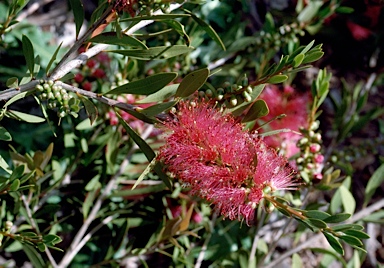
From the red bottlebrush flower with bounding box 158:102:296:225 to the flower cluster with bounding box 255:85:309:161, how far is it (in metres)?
0.62

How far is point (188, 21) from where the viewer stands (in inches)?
75.0

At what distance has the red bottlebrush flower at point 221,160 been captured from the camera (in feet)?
3.53

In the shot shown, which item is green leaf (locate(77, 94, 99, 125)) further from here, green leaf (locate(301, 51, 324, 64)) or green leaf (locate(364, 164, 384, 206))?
green leaf (locate(364, 164, 384, 206))

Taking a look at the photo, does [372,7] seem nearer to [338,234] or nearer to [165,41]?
[165,41]

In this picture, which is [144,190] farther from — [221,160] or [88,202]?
[221,160]

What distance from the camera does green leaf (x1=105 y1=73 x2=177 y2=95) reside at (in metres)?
1.11

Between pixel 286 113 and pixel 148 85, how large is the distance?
89 cm

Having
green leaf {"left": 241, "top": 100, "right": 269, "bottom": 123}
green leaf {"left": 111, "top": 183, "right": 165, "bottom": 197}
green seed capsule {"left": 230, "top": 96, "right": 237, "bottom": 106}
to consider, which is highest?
green seed capsule {"left": 230, "top": 96, "right": 237, "bottom": 106}

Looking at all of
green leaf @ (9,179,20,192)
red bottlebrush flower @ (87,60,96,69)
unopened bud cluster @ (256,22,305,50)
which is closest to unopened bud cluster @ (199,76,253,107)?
green leaf @ (9,179,20,192)

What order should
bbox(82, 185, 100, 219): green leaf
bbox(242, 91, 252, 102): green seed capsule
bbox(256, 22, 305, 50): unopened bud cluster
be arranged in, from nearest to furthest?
1. bbox(242, 91, 252, 102): green seed capsule
2. bbox(82, 185, 100, 219): green leaf
3. bbox(256, 22, 305, 50): unopened bud cluster

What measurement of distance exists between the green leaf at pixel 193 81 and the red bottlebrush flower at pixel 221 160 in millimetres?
43

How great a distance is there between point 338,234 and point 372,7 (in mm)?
1717

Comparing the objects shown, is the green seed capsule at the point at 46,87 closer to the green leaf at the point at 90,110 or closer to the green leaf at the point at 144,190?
the green leaf at the point at 90,110

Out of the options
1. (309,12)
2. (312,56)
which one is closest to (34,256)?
(312,56)
